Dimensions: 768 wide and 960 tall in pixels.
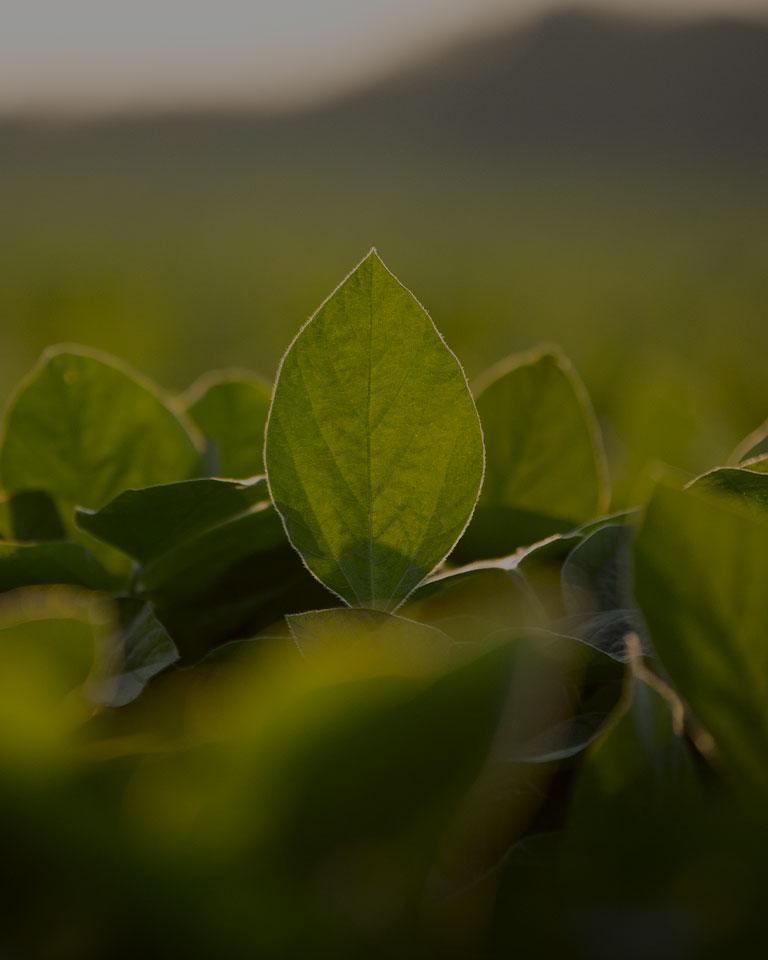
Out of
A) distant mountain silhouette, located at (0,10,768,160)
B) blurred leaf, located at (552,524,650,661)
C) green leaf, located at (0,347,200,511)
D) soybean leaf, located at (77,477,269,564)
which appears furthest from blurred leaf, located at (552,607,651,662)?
distant mountain silhouette, located at (0,10,768,160)

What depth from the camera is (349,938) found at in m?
0.31

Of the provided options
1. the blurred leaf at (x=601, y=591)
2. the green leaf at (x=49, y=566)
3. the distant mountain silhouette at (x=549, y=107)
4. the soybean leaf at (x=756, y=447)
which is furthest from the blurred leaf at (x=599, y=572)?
the distant mountain silhouette at (x=549, y=107)

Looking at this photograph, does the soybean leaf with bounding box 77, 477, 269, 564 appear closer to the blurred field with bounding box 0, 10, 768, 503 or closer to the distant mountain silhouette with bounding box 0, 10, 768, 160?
the blurred field with bounding box 0, 10, 768, 503

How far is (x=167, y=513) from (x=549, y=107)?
4194 centimetres

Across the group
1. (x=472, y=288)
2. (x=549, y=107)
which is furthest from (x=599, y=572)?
(x=549, y=107)

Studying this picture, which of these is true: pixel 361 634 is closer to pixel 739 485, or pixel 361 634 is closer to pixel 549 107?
pixel 739 485

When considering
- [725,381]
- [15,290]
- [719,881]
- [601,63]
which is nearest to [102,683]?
[719,881]

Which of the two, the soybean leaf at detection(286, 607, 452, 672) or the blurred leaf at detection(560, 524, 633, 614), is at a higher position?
the soybean leaf at detection(286, 607, 452, 672)

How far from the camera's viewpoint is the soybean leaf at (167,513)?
0.49m

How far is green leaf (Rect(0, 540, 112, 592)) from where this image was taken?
507 millimetres

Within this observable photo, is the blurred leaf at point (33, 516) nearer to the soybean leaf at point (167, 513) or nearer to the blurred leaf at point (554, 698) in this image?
the soybean leaf at point (167, 513)

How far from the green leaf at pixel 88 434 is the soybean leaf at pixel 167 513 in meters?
0.11

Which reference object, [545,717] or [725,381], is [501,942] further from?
[725,381]

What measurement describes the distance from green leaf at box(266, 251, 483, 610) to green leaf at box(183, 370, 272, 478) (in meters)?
0.28
